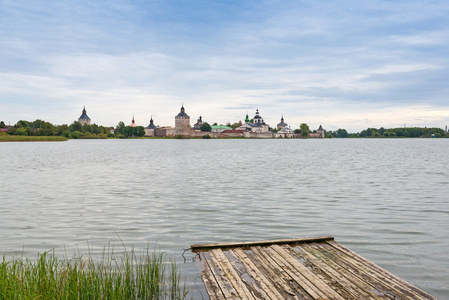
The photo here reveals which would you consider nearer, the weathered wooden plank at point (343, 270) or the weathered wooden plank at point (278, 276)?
the weathered wooden plank at point (278, 276)

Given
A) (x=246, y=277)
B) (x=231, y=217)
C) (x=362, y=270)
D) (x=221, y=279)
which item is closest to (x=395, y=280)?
(x=362, y=270)

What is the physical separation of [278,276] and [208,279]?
1455 mm

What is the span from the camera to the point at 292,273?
809cm

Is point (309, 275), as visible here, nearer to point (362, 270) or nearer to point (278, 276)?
point (278, 276)

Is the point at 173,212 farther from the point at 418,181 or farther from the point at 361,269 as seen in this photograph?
the point at 418,181

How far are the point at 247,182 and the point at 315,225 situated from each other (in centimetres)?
1411

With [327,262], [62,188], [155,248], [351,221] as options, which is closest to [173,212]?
[155,248]

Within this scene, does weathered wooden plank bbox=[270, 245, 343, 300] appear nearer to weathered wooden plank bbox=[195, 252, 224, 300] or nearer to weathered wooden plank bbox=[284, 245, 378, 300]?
weathered wooden plank bbox=[284, 245, 378, 300]

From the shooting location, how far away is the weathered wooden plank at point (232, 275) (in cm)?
705

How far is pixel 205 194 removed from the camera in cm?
2303

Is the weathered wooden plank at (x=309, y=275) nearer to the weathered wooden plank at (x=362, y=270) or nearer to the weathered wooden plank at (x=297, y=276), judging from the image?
the weathered wooden plank at (x=297, y=276)

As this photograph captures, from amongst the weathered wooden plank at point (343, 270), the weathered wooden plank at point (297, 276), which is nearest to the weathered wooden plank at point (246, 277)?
the weathered wooden plank at point (297, 276)

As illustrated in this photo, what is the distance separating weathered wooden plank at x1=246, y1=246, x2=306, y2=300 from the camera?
7055mm

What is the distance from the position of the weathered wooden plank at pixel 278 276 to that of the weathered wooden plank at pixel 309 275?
343 mm
